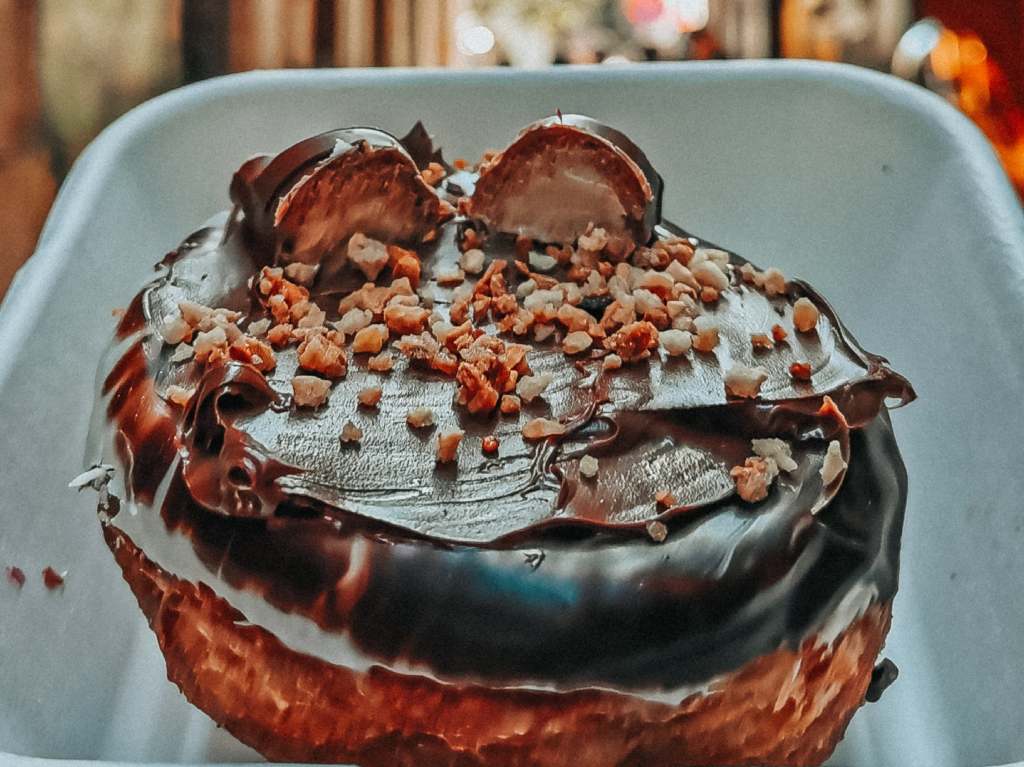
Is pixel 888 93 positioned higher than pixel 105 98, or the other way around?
pixel 888 93

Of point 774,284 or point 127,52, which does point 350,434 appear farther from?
point 127,52

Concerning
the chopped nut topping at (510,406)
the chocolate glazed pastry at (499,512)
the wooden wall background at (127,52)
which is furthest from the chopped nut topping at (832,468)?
the wooden wall background at (127,52)

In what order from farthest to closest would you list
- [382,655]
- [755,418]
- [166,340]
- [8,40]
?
[8,40], [166,340], [755,418], [382,655]

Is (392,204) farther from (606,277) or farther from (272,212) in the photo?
(606,277)

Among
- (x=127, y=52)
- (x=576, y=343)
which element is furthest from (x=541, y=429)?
(x=127, y=52)

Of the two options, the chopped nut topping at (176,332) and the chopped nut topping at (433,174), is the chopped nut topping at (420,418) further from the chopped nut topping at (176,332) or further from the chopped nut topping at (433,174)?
the chopped nut topping at (433,174)

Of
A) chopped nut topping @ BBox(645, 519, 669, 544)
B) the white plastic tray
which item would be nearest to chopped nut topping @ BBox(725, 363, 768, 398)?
chopped nut topping @ BBox(645, 519, 669, 544)

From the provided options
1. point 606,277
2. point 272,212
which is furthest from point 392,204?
point 606,277
